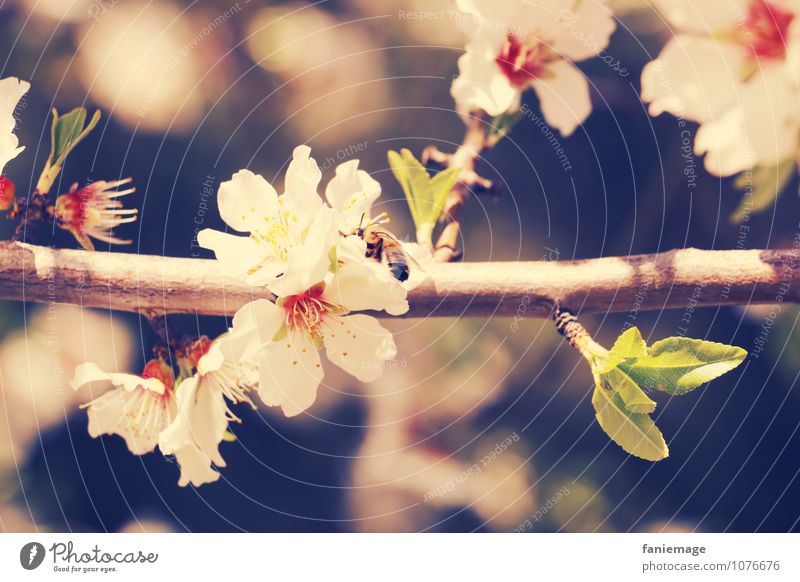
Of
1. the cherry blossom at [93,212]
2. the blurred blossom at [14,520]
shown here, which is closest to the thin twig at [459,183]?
the cherry blossom at [93,212]

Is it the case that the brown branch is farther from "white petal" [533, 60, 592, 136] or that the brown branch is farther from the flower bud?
the flower bud

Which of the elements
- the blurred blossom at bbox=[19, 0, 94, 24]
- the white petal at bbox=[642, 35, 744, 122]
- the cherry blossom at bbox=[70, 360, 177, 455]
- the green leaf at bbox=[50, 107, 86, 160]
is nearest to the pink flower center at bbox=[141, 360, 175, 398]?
the cherry blossom at bbox=[70, 360, 177, 455]

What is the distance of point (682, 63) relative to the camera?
0.66 metres

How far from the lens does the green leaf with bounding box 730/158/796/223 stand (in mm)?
677

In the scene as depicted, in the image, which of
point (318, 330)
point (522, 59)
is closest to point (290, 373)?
point (318, 330)

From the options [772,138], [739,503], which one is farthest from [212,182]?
[739,503]

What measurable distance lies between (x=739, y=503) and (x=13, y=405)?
778 millimetres

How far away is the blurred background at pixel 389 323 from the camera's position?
690 mm

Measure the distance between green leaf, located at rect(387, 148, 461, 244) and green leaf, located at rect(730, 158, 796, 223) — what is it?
30cm

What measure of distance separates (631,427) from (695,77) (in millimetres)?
343

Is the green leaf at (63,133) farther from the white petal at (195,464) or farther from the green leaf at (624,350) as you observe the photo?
the green leaf at (624,350)

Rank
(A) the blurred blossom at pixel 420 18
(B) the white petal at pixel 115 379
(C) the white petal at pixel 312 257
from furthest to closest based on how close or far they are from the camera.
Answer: (A) the blurred blossom at pixel 420 18 → (B) the white petal at pixel 115 379 → (C) the white petal at pixel 312 257

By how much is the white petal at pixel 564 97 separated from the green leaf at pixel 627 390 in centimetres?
27
